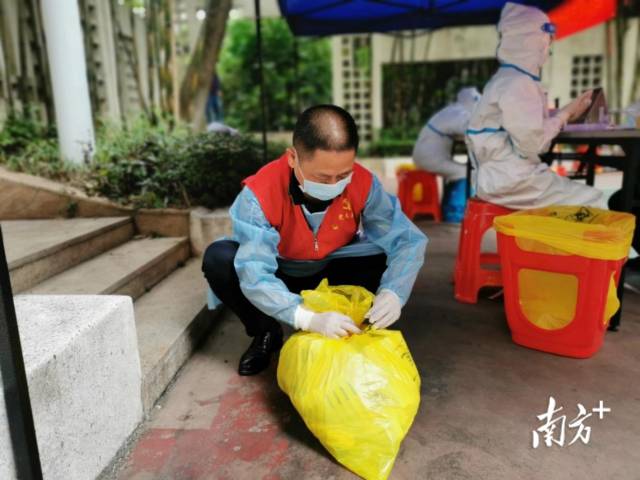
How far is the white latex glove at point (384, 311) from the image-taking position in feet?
5.24

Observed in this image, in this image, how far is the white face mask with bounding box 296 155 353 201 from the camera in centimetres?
168

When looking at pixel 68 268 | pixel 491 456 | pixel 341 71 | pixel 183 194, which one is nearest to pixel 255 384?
pixel 491 456

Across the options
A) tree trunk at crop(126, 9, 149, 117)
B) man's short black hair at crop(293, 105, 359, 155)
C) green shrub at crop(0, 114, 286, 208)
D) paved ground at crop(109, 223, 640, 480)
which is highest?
tree trunk at crop(126, 9, 149, 117)

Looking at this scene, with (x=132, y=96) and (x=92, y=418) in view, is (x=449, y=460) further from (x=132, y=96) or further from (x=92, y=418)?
(x=132, y=96)

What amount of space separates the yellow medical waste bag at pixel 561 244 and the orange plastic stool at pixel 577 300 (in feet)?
0.08

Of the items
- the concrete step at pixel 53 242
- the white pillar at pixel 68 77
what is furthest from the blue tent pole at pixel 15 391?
the white pillar at pixel 68 77

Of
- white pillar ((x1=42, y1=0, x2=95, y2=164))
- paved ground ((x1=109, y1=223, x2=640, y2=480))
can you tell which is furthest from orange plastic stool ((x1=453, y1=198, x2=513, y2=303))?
white pillar ((x1=42, y1=0, x2=95, y2=164))

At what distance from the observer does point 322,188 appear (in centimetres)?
169

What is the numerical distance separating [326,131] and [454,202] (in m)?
3.65

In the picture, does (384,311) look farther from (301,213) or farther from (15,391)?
(15,391)

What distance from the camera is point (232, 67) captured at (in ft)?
42.0

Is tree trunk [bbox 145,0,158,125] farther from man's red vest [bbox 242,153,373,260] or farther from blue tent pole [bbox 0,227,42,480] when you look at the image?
blue tent pole [bbox 0,227,42,480]

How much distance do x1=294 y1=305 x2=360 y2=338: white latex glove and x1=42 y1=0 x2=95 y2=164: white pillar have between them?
2913 millimetres

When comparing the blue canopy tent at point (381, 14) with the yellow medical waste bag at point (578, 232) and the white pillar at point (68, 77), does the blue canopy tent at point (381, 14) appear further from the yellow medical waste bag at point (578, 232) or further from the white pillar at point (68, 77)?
the yellow medical waste bag at point (578, 232)
